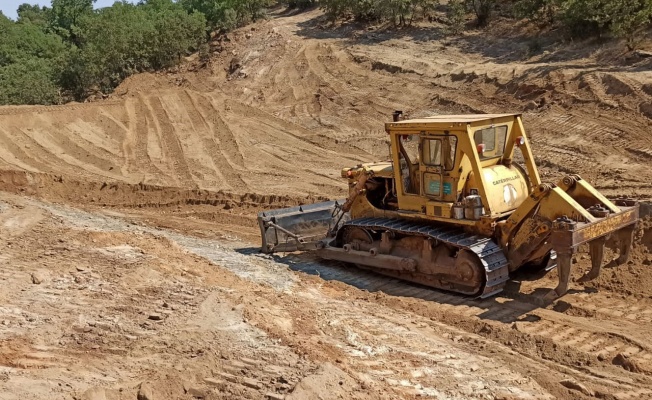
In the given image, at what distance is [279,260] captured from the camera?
10945 mm

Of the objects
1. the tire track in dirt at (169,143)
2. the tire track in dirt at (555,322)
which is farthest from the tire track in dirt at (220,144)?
the tire track in dirt at (555,322)

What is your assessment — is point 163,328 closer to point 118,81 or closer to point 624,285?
point 624,285

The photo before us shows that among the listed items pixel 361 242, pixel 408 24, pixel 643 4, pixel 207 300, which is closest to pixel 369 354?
pixel 207 300

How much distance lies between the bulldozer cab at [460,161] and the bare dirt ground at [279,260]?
1.21 m

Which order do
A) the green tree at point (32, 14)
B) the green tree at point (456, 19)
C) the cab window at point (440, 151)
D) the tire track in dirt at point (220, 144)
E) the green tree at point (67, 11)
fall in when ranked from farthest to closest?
the green tree at point (32, 14), the green tree at point (67, 11), the green tree at point (456, 19), the tire track in dirt at point (220, 144), the cab window at point (440, 151)

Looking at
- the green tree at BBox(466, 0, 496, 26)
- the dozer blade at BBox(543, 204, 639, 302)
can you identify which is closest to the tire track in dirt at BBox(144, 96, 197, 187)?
the dozer blade at BBox(543, 204, 639, 302)

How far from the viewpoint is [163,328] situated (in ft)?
22.9

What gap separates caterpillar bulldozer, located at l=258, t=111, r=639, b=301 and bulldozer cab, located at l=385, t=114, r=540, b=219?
1cm

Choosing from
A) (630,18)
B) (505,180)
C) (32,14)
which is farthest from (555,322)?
(32,14)

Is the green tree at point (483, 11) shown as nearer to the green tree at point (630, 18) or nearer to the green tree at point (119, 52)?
the green tree at point (630, 18)

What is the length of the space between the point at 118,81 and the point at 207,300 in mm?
26263

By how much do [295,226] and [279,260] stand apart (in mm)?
687

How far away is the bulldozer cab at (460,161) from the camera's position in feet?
28.0

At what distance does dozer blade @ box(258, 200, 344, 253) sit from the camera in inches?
437
